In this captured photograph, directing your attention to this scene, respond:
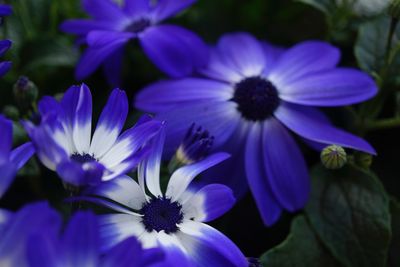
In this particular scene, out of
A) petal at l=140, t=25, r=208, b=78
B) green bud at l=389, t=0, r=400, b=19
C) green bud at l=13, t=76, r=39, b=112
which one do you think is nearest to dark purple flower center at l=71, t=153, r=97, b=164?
green bud at l=13, t=76, r=39, b=112

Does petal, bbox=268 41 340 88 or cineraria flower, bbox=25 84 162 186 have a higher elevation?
cineraria flower, bbox=25 84 162 186

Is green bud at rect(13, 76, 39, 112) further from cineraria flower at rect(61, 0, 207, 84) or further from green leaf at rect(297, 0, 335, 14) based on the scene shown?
green leaf at rect(297, 0, 335, 14)

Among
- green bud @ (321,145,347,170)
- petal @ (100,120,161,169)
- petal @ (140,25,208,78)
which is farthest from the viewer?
petal @ (140,25,208,78)

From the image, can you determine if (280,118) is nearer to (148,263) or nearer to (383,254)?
(383,254)

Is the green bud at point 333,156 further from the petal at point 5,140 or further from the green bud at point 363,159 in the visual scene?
the petal at point 5,140

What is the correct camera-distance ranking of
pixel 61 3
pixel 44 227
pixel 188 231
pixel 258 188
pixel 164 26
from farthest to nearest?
1. pixel 61 3
2. pixel 164 26
3. pixel 258 188
4. pixel 188 231
5. pixel 44 227

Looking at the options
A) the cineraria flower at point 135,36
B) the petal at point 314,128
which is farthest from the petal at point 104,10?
the petal at point 314,128

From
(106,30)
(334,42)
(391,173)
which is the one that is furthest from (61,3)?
(391,173)
